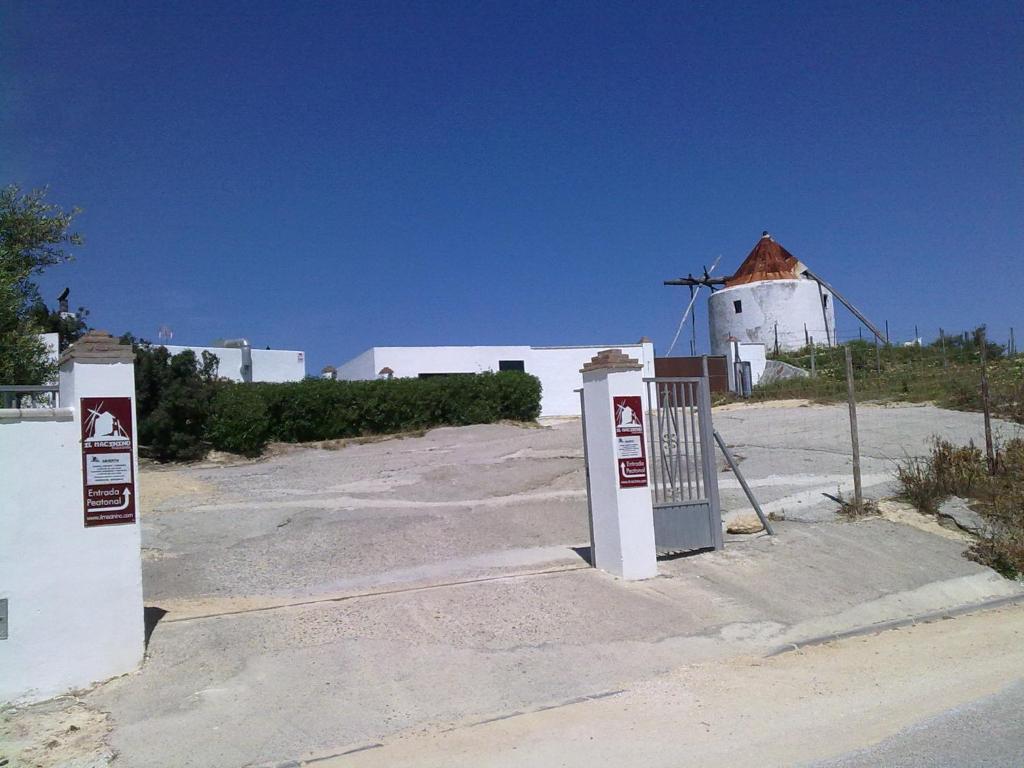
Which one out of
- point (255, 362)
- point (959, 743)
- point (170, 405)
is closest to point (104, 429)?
point (959, 743)

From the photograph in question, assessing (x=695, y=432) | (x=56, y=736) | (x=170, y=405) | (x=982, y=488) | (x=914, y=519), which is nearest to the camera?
(x=56, y=736)

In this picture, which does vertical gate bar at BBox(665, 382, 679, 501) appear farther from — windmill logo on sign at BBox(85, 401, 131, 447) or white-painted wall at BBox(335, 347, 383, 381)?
white-painted wall at BBox(335, 347, 383, 381)

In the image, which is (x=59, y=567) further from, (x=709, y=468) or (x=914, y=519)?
(x=914, y=519)

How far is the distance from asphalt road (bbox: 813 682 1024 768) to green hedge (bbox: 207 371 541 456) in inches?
888

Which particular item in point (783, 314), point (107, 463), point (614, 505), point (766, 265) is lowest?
point (614, 505)

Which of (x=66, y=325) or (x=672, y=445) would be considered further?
(x=66, y=325)

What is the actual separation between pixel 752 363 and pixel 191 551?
121 ft

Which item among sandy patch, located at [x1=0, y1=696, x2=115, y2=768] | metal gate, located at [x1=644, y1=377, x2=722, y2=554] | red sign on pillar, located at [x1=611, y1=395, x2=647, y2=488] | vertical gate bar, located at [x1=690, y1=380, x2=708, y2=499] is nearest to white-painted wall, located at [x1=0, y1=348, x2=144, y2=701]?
sandy patch, located at [x1=0, y1=696, x2=115, y2=768]

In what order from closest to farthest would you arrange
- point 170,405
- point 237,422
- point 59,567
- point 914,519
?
1. point 59,567
2. point 914,519
3. point 170,405
4. point 237,422

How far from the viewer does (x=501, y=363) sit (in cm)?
3878

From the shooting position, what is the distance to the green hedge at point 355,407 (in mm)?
25922

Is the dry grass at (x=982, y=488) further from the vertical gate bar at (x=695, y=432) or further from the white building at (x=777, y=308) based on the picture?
the white building at (x=777, y=308)

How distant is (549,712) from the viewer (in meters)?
6.55

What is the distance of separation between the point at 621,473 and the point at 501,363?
29.2 meters
